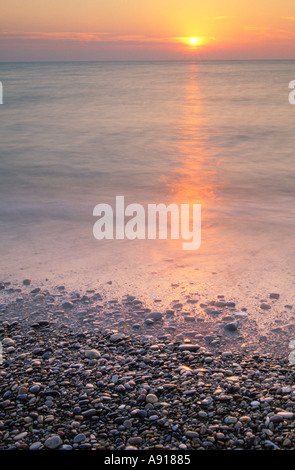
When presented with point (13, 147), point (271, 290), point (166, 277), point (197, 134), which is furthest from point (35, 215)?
point (197, 134)

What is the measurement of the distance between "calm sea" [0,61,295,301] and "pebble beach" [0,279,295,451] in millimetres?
708

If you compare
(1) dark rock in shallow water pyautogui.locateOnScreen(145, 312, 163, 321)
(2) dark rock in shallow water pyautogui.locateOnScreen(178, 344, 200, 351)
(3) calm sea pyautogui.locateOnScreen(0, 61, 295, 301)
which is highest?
(3) calm sea pyautogui.locateOnScreen(0, 61, 295, 301)

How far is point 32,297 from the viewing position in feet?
15.1

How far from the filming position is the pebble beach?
263 centimetres

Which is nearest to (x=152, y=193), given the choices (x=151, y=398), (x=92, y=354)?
(x=92, y=354)

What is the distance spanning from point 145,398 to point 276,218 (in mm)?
5143

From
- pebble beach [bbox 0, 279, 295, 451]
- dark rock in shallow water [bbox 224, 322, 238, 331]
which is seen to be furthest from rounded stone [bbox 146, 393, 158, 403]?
dark rock in shallow water [bbox 224, 322, 238, 331]

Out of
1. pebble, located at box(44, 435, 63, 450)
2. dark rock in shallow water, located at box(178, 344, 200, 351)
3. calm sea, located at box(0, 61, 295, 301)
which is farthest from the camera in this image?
calm sea, located at box(0, 61, 295, 301)

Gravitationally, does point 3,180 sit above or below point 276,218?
above

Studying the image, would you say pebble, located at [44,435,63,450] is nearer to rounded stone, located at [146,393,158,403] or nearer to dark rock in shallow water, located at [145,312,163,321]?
rounded stone, located at [146,393,158,403]

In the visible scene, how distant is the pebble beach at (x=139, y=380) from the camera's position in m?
2.63

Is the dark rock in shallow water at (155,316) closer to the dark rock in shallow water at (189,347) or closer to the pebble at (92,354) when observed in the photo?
the dark rock in shallow water at (189,347)

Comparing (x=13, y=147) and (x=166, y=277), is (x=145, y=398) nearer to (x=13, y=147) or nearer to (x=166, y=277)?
(x=166, y=277)

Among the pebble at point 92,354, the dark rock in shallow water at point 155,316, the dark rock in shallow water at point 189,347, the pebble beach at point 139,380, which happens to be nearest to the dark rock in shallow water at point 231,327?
the pebble beach at point 139,380
